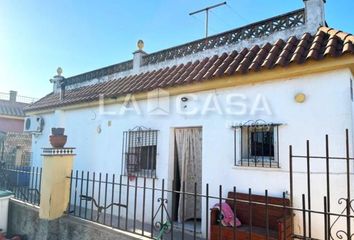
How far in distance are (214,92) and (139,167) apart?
3.31 metres

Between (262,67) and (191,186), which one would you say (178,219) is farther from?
(262,67)

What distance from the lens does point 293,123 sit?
5246 mm

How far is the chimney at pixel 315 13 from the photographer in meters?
5.73

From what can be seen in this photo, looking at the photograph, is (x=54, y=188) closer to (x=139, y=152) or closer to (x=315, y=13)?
(x=139, y=152)

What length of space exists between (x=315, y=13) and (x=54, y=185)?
7.39 m

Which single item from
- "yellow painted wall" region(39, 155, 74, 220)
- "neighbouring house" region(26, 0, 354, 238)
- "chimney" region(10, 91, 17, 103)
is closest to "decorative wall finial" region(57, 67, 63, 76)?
"neighbouring house" region(26, 0, 354, 238)

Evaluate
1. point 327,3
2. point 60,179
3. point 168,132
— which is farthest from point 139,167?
point 327,3

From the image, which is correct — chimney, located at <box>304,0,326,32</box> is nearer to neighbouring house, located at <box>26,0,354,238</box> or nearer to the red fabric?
neighbouring house, located at <box>26,0,354,238</box>

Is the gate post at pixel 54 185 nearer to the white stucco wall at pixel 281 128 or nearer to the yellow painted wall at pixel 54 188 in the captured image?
the yellow painted wall at pixel 54 188

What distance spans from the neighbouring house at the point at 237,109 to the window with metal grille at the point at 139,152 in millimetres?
31

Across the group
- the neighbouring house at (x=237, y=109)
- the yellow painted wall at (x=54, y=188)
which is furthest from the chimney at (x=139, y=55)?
the yellow painted wall at (x=54, y=188)

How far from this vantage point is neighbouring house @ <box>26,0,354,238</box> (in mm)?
4918

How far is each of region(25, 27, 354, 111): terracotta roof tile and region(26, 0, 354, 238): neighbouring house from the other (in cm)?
3

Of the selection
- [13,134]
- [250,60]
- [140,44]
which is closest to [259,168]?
[250,60]
